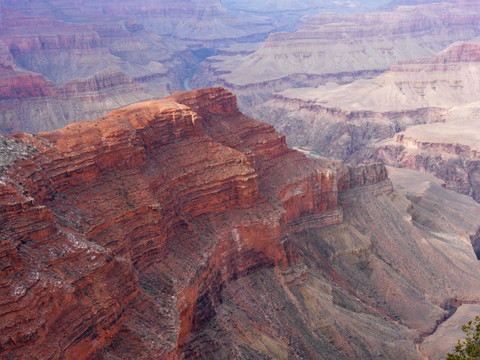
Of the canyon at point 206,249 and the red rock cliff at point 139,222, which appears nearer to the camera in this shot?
the red rock cliff at point 139,222

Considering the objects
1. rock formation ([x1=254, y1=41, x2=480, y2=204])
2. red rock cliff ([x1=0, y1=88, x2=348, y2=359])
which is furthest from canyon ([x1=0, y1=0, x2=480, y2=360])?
rock formation ([x1=254, y1=41, x2=480, y2=204])

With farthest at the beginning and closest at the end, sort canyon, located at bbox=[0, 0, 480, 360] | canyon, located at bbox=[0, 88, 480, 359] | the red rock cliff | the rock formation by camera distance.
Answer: the rock formation, canyon, located at bbox=[0, 0, 480, 360], canyon, located at bbox=[0, 88, 480, 359], the red rock cliff

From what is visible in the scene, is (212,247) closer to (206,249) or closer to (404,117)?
(206,249)

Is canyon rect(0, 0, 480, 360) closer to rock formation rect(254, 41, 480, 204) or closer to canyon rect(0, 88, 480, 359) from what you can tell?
canyon rect(0, 88, 480, 359)

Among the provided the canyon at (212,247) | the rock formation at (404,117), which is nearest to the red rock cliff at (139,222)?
the canyon at (212,247)

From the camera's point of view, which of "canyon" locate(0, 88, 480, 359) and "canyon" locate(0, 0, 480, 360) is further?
"canyon" locate(0, 0, 480, 360)

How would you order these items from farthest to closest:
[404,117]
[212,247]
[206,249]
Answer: [404,117] → [212,247] → [206,249]

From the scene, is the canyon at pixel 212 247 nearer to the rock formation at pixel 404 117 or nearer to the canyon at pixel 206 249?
the canyon at pixel 206 249

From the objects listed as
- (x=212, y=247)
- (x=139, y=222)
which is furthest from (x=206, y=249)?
(x=139, y=222)
